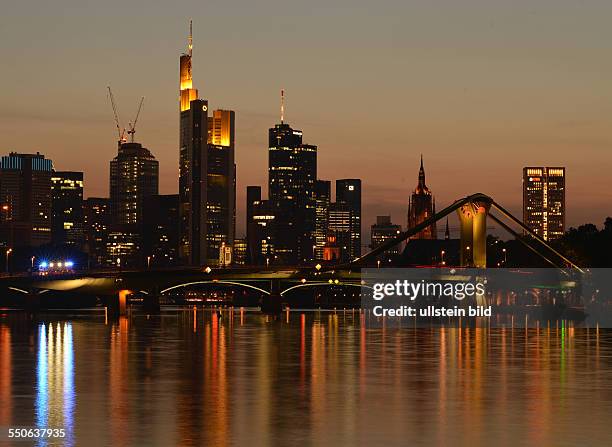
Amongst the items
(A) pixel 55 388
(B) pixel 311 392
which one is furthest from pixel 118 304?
(B) pixel 311 392

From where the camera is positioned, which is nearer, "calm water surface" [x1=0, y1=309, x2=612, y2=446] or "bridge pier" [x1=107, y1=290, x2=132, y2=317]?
"calm water surface" [x1=0, y1=309, x2=612, y2=446]

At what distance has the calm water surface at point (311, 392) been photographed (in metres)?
37.1

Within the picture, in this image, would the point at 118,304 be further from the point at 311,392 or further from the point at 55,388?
the point at 311,392

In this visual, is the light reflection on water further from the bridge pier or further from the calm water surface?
the bridge pier

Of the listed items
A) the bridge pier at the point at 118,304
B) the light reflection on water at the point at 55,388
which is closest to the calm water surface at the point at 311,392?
the light reflection on water at the point at 55,388

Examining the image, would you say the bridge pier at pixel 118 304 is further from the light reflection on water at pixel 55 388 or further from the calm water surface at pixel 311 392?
the calm water surface at pixel 311 392

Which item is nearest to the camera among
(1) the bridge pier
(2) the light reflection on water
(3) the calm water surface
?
(3) the calm water surface

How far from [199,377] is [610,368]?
2164 centimetres

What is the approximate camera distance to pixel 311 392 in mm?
50750

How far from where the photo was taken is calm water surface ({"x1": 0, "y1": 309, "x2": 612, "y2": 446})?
37.1m

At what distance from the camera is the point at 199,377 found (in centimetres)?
5881

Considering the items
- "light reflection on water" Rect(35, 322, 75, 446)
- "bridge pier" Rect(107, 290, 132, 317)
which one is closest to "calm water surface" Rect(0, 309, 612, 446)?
"light reflection on water" Rect(35, 322, 75, 446)

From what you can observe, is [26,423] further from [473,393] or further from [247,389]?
[473,393]

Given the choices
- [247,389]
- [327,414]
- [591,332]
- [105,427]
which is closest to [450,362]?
[247,389]
